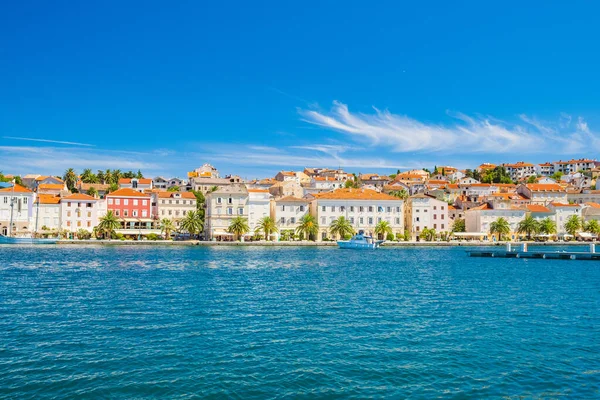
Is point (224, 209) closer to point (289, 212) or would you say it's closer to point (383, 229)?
point (289, 212)

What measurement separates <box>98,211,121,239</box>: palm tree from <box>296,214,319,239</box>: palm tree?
2949cm

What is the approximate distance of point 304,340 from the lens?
18.5 metres

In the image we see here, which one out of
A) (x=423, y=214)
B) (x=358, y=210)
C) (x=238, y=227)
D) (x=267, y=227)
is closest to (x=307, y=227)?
(x=267, y=227)

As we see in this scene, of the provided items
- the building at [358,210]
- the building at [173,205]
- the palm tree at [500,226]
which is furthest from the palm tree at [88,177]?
the palm tree at [500,226]

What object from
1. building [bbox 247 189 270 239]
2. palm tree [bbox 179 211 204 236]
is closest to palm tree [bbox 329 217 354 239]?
building [bbox 247 189 270 239]

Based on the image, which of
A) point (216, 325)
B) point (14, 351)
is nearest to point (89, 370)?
point (14, 351)

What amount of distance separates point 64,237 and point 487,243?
240ft

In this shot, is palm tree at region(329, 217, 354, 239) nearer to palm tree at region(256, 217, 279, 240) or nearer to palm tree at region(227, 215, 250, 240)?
palm tree at region(256, 217, 279, 240)

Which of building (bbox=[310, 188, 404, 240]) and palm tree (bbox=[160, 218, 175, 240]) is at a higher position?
building (bbox=[310, 188, 404, 240])

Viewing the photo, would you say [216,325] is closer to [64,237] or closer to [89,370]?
[89,370]

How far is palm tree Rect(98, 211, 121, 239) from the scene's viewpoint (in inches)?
3349

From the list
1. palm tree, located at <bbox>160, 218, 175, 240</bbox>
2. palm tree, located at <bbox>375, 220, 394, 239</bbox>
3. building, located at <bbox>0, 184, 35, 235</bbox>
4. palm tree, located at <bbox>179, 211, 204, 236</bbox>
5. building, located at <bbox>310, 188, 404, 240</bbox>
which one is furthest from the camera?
palm tree, located at <bbox>375, 220, 394, 239</bbox>

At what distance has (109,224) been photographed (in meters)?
85.0

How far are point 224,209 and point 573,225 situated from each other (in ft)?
220
